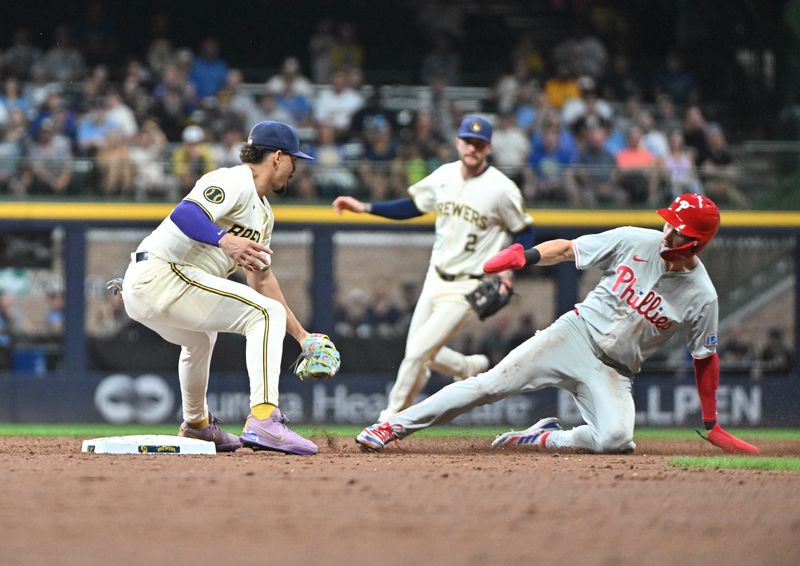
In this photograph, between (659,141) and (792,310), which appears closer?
(792,310)

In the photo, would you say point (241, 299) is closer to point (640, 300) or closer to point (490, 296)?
point (640, 300)

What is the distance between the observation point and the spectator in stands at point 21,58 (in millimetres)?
16391

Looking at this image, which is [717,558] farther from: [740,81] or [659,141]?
[740,81]

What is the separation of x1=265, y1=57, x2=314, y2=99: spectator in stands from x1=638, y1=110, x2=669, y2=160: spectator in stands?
13.9 ft

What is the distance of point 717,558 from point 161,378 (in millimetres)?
10292

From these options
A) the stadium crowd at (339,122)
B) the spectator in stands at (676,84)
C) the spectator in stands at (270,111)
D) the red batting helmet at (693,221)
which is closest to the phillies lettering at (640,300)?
the red batting helmet at (693,221)

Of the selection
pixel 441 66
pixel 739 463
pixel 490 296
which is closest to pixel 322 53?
pixel 441 66

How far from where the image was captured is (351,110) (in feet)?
53.1

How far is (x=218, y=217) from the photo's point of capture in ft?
23.9

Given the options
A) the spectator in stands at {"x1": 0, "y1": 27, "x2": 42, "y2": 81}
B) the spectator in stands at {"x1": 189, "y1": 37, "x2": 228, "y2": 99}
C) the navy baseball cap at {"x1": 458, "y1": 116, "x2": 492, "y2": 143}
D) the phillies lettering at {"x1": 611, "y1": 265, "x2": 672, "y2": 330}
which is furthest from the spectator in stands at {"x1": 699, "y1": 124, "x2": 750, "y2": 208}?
the spectator in stands at {"x1": 0, "y1": 27, "x2": 42, "y2": 81}

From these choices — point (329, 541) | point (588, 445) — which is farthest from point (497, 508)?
point (588, 445)

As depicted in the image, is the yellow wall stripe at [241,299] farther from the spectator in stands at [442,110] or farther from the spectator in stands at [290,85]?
the spectator in stands at [290,85]

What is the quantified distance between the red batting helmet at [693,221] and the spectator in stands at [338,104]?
8568mm

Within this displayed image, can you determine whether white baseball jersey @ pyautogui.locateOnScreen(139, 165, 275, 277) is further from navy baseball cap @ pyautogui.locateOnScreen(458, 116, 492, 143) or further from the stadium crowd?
the stadium crowd
